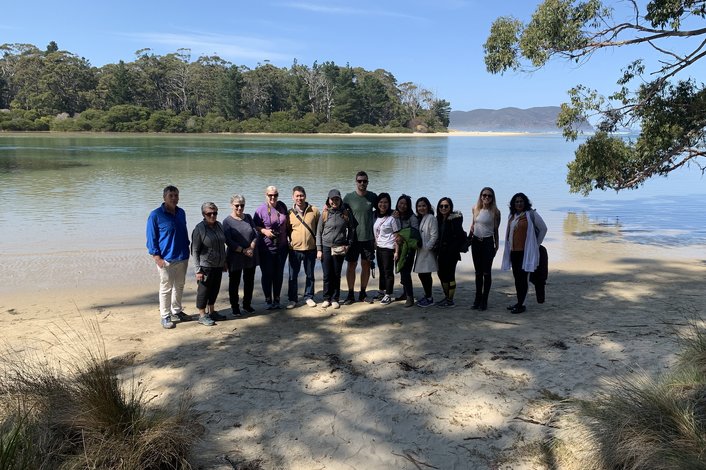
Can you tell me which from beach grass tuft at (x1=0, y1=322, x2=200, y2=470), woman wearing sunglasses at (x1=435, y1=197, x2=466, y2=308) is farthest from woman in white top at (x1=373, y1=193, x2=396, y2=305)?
beach grass tuft at (x1=0, y1=322, x2=200, y2=470)

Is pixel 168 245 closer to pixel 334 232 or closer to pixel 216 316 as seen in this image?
pixel 216 316

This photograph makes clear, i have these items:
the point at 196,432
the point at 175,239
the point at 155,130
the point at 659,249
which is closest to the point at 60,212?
the point at 175,239

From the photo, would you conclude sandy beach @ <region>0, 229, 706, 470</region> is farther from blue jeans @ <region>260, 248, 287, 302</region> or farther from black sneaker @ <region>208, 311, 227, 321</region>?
blue jeans @ <region>260, 248, 287, 302</region>

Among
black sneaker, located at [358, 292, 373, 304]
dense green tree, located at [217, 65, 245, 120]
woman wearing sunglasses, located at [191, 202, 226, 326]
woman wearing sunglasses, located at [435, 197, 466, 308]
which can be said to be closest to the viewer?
woman wearing sunglasses, located at [191, 202, 226, 326]

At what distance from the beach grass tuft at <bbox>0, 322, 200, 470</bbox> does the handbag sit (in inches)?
128

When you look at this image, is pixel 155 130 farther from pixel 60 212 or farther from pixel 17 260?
pixel 17 260

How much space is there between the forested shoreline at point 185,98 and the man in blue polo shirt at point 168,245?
84.0m

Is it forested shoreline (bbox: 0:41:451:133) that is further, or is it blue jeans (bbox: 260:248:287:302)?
forested shoreline (bbox: 0:41:451:133)

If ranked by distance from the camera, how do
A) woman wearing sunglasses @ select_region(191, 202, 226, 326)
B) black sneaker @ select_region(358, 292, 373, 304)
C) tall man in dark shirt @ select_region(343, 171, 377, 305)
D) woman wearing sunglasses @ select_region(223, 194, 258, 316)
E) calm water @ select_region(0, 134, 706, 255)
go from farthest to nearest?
calm water @ select_region(0, 134, 706, 255) → black sneaker @ select_region(358, 292, 373, 304) → tall man in dark shirt @ select_region(343, 171, 377, 305) → woman wearing sunglasses @ select_region(223, 194, 258, 316) → woman wearing sunglasses @ select_region(191, 202, 226, 326)

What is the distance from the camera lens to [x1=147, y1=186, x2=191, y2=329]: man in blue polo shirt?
5.56 m

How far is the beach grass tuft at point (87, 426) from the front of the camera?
8.93ft

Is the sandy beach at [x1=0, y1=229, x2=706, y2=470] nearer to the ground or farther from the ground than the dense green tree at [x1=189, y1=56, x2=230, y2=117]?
nearer to the ground

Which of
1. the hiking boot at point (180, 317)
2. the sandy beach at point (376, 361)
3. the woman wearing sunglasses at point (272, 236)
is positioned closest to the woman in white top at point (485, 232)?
the sandy beach at point (376, 361)

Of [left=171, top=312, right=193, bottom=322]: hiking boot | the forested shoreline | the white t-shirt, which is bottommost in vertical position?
[left=171, top=312, right=193, bottom=322]: hiking boot
